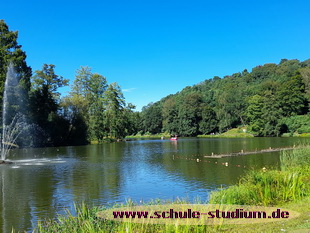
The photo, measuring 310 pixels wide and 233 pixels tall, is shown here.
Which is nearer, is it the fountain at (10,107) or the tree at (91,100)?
the fountain at (10,107)

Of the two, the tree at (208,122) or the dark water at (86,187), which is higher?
the tree at (208,122)

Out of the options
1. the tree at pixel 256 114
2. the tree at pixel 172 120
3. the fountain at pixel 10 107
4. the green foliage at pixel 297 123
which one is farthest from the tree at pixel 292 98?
the fountain at pixel 10 107

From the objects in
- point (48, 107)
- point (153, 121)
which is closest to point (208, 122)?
point (153, 121)

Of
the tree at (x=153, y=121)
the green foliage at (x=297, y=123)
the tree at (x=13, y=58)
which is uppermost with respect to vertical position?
the tree at (x=13, y=58)

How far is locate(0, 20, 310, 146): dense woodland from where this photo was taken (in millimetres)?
55188

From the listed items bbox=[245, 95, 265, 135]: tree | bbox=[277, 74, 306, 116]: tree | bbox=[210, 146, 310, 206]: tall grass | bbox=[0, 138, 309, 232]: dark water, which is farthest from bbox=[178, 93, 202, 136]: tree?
bbox=[210, 146, 310, 206]: tall grass

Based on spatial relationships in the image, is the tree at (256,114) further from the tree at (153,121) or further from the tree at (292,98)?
the tree at (153,121)

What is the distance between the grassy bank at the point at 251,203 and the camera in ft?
23.7

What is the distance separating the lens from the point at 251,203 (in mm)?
10305

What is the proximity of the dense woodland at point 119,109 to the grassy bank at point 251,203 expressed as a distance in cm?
4732

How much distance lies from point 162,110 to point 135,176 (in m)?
119

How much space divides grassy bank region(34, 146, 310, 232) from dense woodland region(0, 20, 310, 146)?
4732 centimetres

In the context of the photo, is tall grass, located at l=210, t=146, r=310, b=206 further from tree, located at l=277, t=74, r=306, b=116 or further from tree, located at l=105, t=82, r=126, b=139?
tree, located at l=277, t=74, r=306, b=116

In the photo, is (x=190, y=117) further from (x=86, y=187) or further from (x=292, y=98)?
(x=86, y=187)
